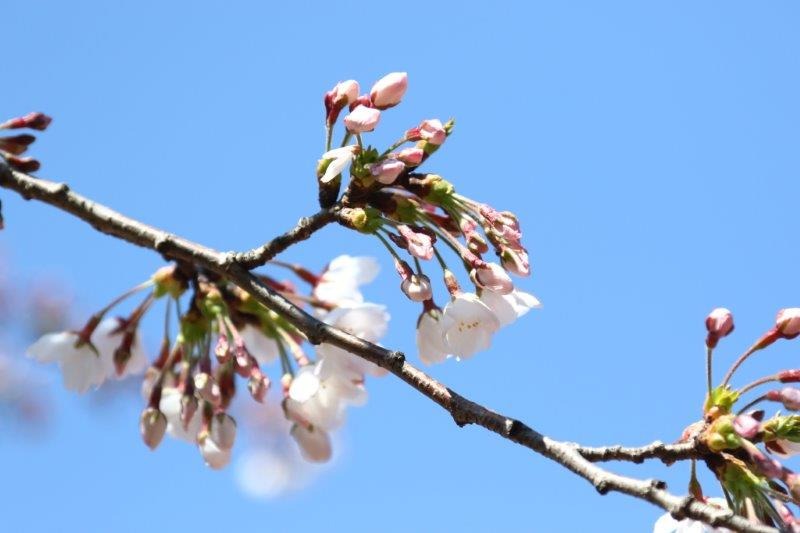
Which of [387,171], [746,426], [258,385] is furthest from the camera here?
[258,385]

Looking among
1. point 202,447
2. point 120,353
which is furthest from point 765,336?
point 120,353

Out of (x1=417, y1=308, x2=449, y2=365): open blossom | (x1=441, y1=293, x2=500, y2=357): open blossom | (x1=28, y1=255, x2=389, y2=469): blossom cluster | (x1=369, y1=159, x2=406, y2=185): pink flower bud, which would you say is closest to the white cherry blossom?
(x1=28, y1=255, x2=389, y2=469): blossom cluster

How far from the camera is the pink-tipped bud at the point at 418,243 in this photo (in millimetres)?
2791

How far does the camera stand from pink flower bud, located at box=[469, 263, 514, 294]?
9.53ft

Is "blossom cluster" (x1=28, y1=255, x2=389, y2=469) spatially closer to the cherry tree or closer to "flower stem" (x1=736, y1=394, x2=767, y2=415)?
the cherry tree

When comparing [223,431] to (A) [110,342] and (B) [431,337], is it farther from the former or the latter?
(B) [431,337]

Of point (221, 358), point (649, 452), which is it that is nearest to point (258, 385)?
point (221, 358)

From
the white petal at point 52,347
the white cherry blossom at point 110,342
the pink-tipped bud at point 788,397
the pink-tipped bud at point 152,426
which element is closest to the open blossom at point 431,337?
the pink-tipped bud at point 788,397

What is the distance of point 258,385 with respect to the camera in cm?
351

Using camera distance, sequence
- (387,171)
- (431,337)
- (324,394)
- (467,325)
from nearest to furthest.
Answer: (387,171) < (467,325) < (431,337) < (324,394)

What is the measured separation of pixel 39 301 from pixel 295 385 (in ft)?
15.2

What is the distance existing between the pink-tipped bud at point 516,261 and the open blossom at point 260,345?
1349 millimetres

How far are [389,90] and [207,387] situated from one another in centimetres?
119

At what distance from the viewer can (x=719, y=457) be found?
2744 millimetres
